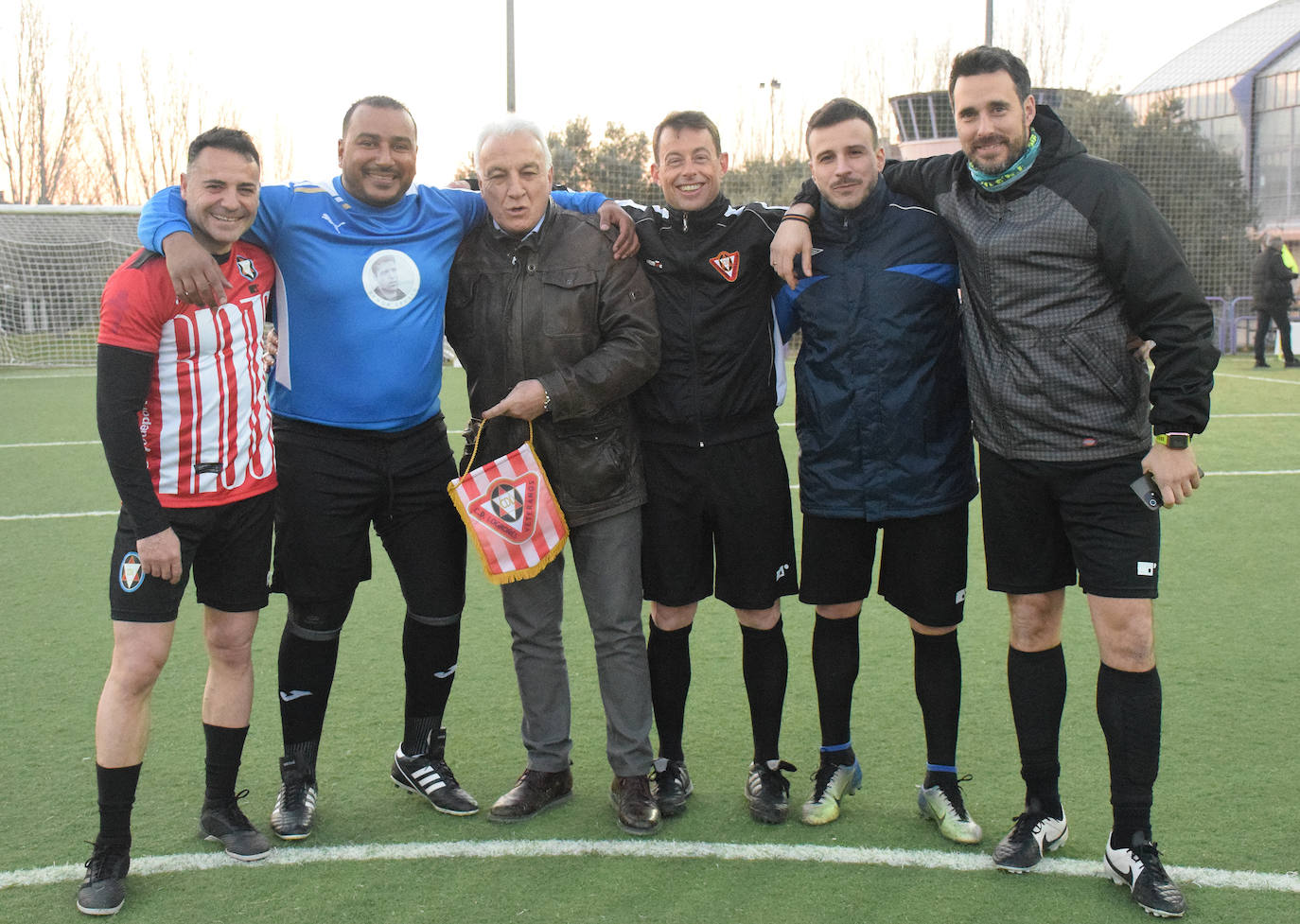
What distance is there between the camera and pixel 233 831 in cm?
341

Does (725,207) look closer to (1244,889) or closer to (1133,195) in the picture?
(1133,195)

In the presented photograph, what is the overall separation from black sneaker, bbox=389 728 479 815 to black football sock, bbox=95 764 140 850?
0.84 m

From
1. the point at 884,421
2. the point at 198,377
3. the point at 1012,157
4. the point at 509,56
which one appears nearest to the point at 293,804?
the point at 198,377

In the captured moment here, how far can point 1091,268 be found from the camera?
3088 mm

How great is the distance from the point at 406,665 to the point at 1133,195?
8.25ft

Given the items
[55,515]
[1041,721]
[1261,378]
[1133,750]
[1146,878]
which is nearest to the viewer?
[1146,878]

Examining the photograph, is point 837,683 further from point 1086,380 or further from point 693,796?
point 1086,380

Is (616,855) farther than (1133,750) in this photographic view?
Yes

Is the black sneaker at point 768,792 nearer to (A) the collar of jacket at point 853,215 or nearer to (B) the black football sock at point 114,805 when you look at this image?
(A) the collar of jacket at point 853,215

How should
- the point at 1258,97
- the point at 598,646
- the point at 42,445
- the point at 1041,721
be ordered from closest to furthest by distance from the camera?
the point at 1041,721, the point at 598,646, the point at 42,445, the point at 1258,97

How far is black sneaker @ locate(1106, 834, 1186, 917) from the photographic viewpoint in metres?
2.95

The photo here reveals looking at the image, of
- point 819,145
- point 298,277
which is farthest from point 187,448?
point 819,145

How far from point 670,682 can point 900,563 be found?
2.66ft

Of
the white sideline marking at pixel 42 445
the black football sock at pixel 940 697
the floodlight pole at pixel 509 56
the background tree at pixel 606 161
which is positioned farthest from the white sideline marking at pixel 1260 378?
the black football sock at pixel 940 697
